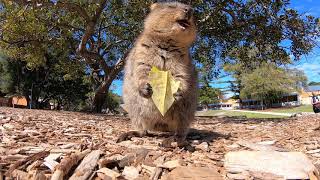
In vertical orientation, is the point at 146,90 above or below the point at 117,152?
above

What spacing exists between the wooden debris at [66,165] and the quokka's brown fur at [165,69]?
4.50 feet

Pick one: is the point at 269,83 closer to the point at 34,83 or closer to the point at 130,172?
the point at 34,83

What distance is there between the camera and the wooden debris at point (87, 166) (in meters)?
3.04

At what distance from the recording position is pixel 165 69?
15.4ft

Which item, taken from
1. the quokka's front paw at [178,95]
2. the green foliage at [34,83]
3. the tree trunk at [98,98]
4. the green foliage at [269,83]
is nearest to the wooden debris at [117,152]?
the quokka's front paw at [178,95]

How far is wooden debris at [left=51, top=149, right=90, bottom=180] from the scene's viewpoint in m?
2.95

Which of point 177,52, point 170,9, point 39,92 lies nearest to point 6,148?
point 177,52

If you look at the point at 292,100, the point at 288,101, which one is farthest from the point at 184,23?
the point at 292,100

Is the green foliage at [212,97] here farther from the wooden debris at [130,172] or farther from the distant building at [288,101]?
the wooden debris at [130,172]

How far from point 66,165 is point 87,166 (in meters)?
0.19

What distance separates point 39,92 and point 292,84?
3742 centimetres

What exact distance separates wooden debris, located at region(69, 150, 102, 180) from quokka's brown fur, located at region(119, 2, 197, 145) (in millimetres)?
1276

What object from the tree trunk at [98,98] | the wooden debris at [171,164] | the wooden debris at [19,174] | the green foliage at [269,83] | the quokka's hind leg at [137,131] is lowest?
the wooden debris at [19,174]

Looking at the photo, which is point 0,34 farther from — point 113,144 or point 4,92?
point 4,92
